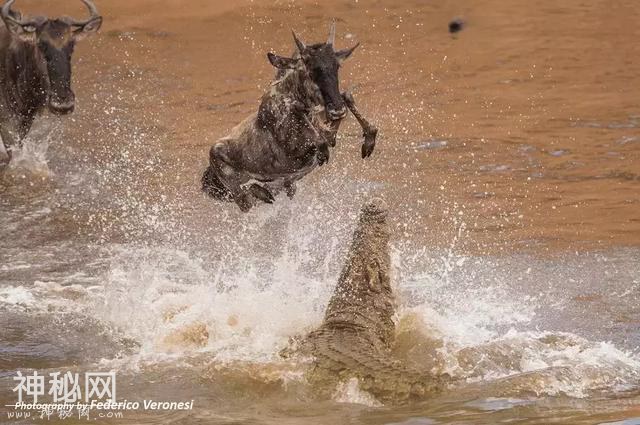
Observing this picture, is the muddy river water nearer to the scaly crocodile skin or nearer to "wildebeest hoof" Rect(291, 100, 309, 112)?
the scaly crocodile skin

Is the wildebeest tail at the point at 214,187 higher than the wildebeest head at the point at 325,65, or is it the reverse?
the wildebeest head at the point at 325,65

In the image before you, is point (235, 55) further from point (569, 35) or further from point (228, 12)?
point (569, 35)

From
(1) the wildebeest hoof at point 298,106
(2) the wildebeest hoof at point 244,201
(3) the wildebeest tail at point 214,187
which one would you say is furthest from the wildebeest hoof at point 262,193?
(1) the wildebeest hoof at point 298,106

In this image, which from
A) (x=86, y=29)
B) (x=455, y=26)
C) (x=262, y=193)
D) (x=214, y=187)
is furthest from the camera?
(x=455, y=26)

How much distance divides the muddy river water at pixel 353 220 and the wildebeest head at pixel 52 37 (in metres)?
1.43

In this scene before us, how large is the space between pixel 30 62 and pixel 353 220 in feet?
11.3

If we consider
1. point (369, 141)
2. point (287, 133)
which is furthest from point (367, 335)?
point (287, 133)

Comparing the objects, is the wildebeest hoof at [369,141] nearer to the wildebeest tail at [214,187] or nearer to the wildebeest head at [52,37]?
the wildebeest tail at [214,187]

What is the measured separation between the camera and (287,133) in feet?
27.1

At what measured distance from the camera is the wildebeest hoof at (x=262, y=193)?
27.3 ft

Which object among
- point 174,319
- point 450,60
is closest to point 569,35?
point 450,60

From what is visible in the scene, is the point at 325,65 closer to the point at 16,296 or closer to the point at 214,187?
the point at 214,187

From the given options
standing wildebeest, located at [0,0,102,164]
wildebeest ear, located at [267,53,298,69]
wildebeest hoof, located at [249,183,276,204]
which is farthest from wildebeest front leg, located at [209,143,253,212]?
standing wildebeest, located at [0,0,102,164]

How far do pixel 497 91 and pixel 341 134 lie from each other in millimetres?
2954
